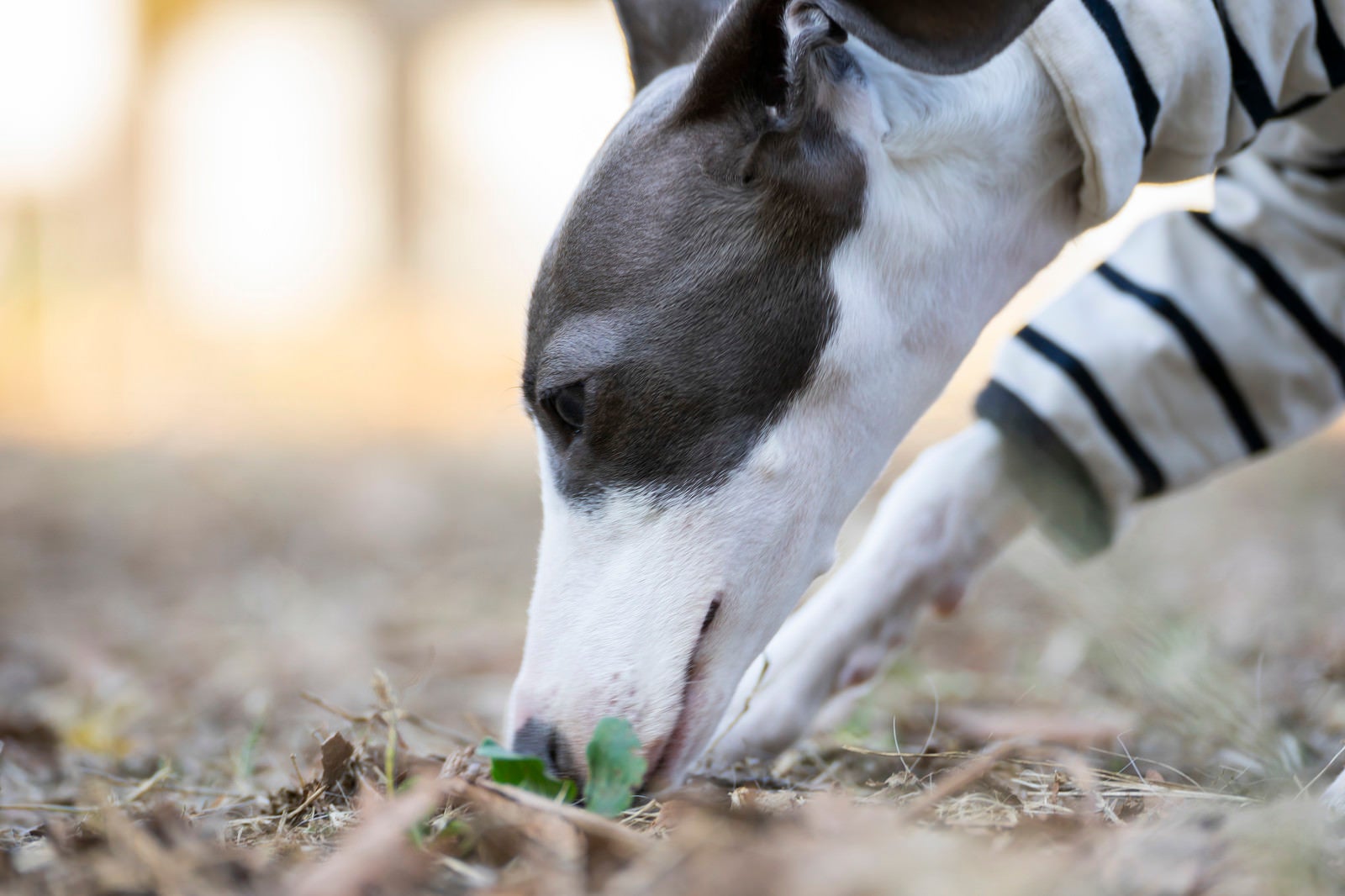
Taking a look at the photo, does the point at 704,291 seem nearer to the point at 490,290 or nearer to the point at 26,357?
the point at 26,357

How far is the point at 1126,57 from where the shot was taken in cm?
124

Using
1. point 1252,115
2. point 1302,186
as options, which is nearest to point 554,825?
point 1252,115

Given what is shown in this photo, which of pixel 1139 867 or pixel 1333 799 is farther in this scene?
pixel 1333 799

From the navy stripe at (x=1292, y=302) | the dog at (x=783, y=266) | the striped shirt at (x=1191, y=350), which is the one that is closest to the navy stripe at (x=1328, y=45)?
the dog at (x=783, y=266)

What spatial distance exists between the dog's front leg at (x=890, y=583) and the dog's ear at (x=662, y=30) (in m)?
0.64

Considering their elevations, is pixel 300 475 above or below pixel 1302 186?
below

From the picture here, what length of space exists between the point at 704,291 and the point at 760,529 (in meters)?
0.24

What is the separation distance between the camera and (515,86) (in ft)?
27.2

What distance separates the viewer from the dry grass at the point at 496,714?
858 millimetres

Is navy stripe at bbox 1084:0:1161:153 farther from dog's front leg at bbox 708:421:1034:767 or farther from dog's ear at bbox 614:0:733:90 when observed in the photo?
dog's front leg at bbox 708:421:1034:767

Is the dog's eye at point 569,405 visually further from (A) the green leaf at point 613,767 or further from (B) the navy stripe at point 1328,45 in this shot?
(B) the navy stripe at point 1328,45

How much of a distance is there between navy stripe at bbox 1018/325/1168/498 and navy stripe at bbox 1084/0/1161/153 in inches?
18.6

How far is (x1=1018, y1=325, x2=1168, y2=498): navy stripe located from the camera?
5.48 feet

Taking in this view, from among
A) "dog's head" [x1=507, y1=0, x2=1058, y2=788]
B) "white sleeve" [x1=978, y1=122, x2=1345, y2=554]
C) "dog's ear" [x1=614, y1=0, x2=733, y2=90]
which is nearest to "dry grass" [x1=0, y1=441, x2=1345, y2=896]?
"dog's head" [x1=507, y1=0, x2=1058, y2=788]
